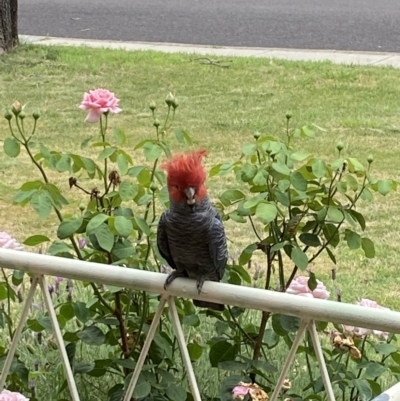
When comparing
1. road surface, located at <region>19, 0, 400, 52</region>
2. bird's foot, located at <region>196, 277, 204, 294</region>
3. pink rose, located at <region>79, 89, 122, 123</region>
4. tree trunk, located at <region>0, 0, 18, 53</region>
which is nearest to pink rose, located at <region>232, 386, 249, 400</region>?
bird's foot, located at <region>196, 277, 204, 294</region>

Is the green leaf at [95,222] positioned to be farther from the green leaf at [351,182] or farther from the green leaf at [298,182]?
the green leaf at [351,182]

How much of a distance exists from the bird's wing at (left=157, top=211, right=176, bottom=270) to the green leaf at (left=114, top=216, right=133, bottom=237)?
7 centimetres

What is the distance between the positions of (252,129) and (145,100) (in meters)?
1.18

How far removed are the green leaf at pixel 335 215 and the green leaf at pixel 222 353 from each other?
0.47 m

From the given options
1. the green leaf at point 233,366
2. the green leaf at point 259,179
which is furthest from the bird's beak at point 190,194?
the green leaf at point 233,366

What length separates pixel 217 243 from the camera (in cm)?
181

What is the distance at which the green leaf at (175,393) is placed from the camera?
2029 millimetres

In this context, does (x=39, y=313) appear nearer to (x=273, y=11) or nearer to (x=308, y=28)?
(x=308, y=28)

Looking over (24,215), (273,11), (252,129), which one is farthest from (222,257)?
(273,11)

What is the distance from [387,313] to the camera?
57.1 inches

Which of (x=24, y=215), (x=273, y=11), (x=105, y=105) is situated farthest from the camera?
(x=273, y=11)

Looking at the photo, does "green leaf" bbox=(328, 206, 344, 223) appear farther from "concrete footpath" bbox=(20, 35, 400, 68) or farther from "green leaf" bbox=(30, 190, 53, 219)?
"concrete footpath" bbox=(20, 35, 400, 68)

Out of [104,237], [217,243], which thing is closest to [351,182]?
[217,243]

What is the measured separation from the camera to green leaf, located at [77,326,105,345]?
2.10 metres
